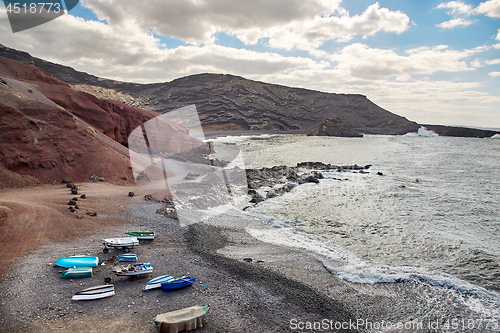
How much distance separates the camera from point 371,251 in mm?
7746

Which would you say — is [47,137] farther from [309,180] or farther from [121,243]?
[309,180]

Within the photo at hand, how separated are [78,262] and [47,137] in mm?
8641

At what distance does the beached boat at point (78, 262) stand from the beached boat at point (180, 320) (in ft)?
7.72

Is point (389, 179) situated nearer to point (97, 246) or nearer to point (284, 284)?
point (284, 284)

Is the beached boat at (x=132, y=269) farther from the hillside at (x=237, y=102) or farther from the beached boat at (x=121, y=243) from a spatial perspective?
the hillside at (x=237, y=102)

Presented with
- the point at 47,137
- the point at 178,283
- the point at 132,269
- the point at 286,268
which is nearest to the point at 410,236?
the point at 286,268

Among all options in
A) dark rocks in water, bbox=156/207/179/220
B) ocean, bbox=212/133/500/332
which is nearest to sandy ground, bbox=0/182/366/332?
dark rocks in water, bbox=156/207/179/220

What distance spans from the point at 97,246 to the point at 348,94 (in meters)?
114

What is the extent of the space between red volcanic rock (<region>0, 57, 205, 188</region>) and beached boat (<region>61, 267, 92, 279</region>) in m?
6.55

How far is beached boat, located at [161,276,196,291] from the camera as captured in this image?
483cm

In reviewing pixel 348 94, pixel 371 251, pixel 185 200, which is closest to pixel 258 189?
pixel 185 200

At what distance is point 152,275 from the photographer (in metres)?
5.32

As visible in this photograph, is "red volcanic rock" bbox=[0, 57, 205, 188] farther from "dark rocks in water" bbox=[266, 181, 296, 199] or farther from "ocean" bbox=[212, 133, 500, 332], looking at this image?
"ocean" bbox=[212, 133, 500, 332]

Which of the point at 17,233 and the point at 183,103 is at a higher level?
the point at 183,103
